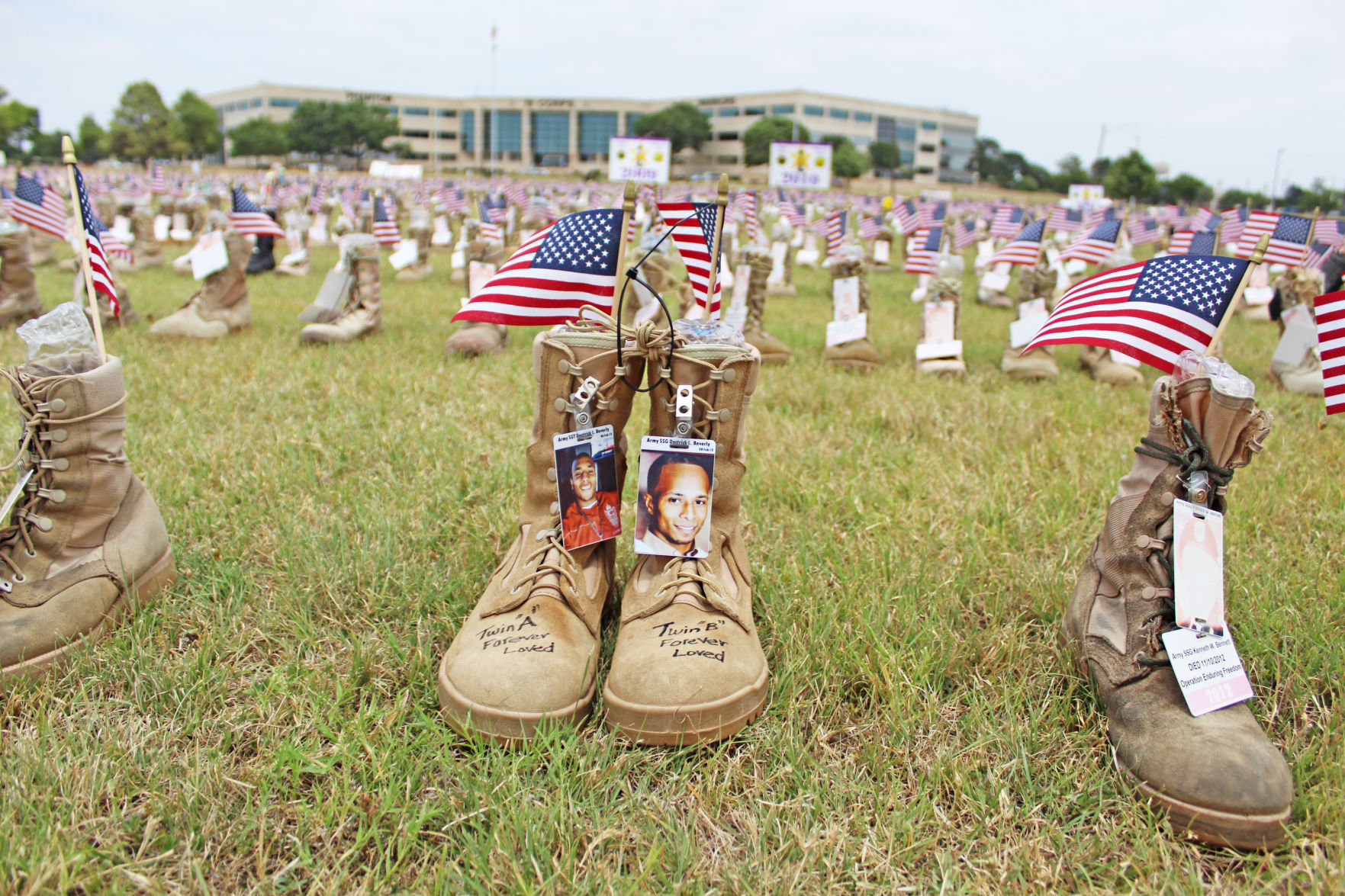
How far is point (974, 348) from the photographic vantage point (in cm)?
716

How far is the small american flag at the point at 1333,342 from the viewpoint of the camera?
202cm

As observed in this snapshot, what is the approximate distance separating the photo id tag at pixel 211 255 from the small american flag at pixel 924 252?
20.2 ft

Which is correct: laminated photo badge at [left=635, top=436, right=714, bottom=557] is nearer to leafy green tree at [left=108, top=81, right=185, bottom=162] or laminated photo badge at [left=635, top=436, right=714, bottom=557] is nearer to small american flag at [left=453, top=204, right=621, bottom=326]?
small american flag at [left=453, top=204, right=621, bottom=326]

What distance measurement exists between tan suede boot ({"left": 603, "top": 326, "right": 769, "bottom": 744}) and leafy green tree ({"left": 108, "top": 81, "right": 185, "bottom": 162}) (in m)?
87.7

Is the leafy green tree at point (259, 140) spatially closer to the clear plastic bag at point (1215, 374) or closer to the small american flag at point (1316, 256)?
the small american flag at point (1316, 256)

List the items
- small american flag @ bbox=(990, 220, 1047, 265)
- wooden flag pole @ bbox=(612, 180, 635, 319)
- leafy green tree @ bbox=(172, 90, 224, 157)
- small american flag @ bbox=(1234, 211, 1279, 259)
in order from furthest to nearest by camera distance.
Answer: leafy green tree @ bbox=(172, 90, 224, 157) < small american flag @ bbox=(1234, 211, 1279, 259) < small american flag @ bbox=(990, 220, 1047, 265) < wooden flag pole @ bbox=(612, 180, 635, 319)

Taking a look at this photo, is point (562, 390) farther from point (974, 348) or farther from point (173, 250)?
point (173, 250)

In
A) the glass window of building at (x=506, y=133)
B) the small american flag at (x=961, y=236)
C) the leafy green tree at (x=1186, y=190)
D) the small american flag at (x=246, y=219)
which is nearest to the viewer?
the small american flag at (x=246, y=219)

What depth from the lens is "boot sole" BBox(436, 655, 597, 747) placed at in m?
1.71

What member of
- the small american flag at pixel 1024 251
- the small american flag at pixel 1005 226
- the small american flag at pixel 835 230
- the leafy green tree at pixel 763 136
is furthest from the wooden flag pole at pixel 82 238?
the leafy green tree at pixel 763 136

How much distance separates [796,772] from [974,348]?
20.4ft

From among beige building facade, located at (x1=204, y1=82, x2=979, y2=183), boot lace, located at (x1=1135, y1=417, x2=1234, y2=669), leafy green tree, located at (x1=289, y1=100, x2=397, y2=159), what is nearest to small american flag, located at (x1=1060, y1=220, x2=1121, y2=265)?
boot lace, located at (x1=1135, y1=417, x2=1234, y2=669)

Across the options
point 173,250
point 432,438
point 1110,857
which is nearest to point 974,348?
point 432,438

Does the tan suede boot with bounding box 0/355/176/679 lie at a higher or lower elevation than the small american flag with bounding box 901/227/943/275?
lower
